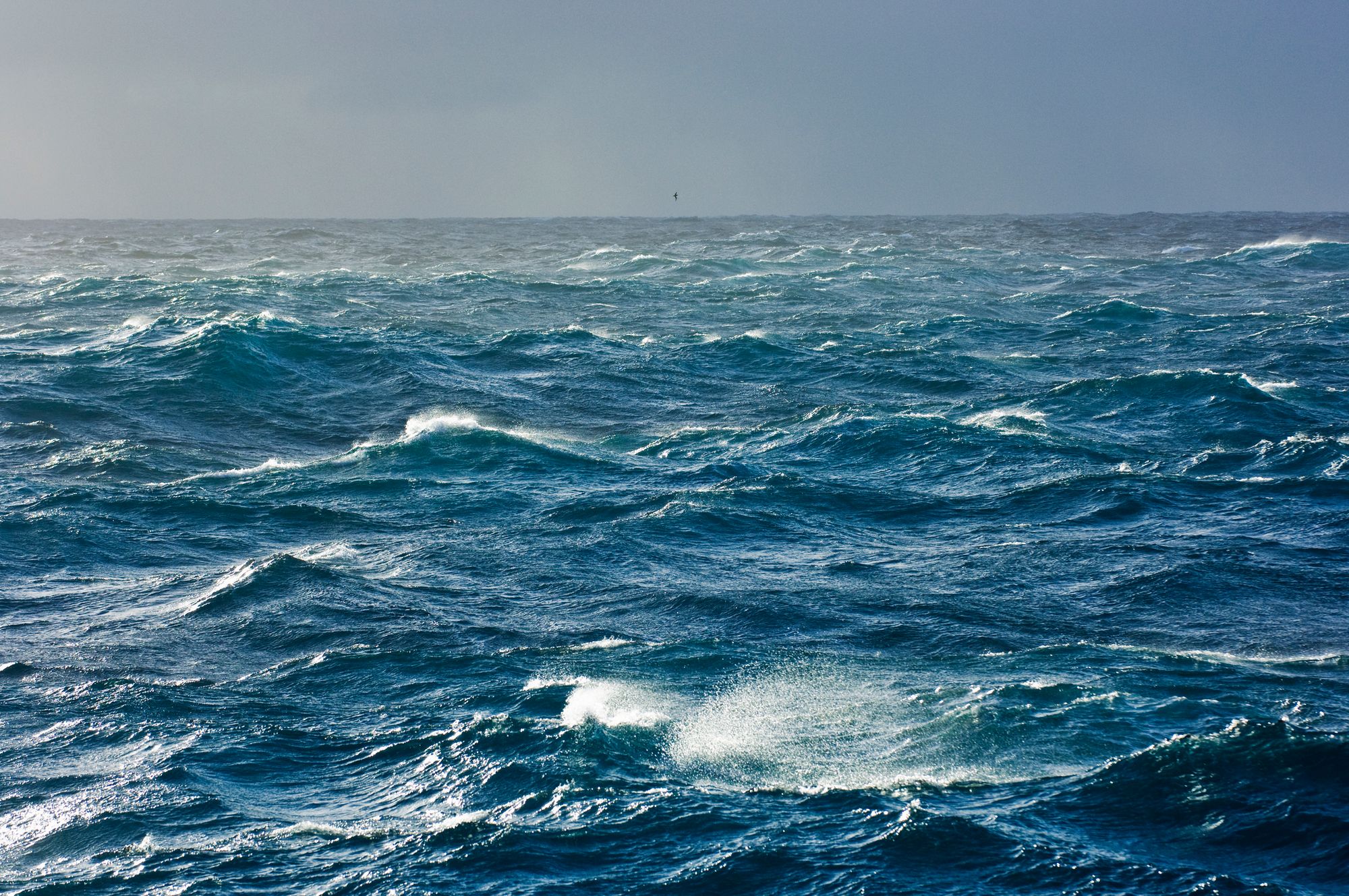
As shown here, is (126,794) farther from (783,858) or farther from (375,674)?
(783,858)

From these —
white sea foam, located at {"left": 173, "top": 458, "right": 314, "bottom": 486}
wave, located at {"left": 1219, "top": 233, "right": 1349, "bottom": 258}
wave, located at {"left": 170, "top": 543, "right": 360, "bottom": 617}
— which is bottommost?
wave, located at {"left": 170, "top": 543, "right": 360, "bottom": 617}

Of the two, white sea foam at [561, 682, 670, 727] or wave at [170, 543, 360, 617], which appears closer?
white sea foam at [561, 682, 670, 727]

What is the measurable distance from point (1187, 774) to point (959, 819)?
12.1 feet

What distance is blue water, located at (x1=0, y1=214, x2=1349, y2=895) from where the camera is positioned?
1809 centimetres

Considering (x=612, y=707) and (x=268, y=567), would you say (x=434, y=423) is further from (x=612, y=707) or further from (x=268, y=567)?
(x=612, y=707)

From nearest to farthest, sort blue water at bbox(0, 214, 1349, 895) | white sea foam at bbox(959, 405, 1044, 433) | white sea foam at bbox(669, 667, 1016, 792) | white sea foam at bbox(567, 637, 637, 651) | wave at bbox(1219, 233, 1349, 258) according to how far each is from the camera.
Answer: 1. blue water at bbox(0, 214, 1349, 895)
2. white sea foam at bbox(669, 667, 1016, 792)
3. white sea foam at bbox(567, 637, 637, 651)
4. white sea foam at bbox(959, 405, 1044, 433)
5. wave at bbox(1219, 233, 1349, 258)

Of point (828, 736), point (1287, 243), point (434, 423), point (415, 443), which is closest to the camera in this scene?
point (828, 736)

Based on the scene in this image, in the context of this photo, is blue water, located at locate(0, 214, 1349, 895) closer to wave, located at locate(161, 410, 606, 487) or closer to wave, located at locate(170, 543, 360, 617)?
wave, located at locate(170, 543, 360, 617)

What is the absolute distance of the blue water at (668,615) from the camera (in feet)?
59.4

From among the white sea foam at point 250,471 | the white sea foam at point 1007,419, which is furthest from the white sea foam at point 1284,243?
the white sea foam at point 250,471

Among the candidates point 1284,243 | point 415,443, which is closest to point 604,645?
point 415,443

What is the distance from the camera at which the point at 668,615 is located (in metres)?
27.2

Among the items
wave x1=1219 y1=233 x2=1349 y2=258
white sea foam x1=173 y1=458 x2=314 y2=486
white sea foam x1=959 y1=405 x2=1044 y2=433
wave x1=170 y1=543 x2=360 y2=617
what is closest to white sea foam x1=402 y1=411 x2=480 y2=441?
white sea foam x1=173 y1=458 x2=314 y2=486

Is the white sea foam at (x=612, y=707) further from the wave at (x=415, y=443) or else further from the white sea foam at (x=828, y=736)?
the wave at (x=415, y=443)
